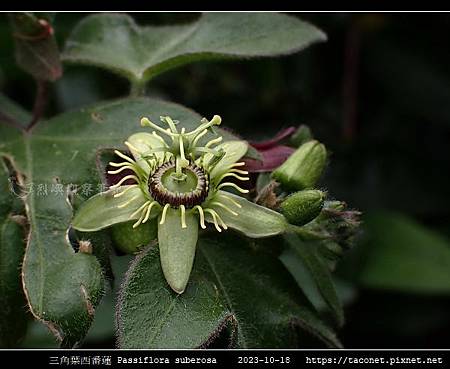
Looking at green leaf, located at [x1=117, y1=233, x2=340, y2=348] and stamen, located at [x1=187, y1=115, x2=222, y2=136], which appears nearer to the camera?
green leaf, located at [x1=117, y1=233, x2=340, y2=348]

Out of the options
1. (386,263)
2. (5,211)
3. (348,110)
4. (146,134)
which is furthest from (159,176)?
(348,110)

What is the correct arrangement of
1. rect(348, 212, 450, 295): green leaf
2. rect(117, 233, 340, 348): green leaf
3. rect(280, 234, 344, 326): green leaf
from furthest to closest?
rect(348, 212, 450, 295): green leaf, rect(280, 234, 344, 326): green leaf, rect(117, 233, 340, 348): green leaf

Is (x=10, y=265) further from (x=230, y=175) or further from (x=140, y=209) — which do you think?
(x=230, y=175)

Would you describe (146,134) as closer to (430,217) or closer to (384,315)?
(384,315)

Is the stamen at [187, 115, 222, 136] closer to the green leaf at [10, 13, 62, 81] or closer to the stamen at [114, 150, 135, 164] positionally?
the stamen at [114, 150, 135, 164]

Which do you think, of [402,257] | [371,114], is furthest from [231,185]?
[371,114]
